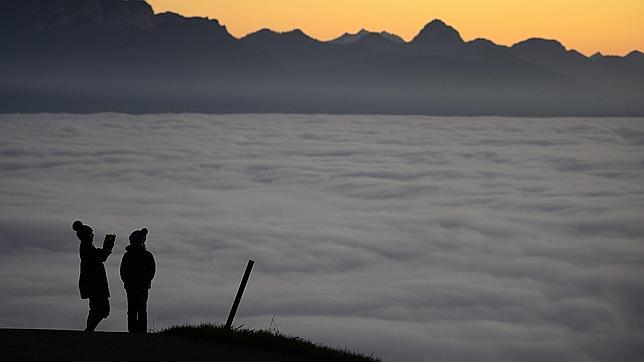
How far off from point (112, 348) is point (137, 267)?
5.35 ft

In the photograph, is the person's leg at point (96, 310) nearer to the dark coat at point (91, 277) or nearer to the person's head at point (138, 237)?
the dark coat at point (91, 277)

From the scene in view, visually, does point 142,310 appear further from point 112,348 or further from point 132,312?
point 112,348

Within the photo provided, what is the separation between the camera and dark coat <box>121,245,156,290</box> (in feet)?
36.9

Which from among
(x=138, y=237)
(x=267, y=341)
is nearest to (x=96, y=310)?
(x=138, y=237)

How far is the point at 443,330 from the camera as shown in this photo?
99.6 meters

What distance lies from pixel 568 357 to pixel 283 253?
57.4m

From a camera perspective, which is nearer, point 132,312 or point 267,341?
point 267,341

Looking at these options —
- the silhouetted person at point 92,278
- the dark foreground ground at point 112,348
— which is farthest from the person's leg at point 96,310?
the dark foreground ground at point 112,348

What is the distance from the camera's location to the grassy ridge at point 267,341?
10.8 meters

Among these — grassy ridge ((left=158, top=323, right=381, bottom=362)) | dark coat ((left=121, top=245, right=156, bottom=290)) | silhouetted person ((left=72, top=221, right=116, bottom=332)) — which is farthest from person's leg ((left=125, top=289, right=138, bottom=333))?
grassy ridge ((left=158, top=323, right=381, bottom=362))

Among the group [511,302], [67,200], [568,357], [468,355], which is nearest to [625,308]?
[511,302]

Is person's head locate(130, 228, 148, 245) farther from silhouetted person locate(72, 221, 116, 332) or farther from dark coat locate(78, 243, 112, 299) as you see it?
dark coat locate(78, 243, 112, 299)

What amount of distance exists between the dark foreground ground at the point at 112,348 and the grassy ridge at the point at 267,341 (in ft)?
0.67

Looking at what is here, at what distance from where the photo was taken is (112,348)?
9.97 m
